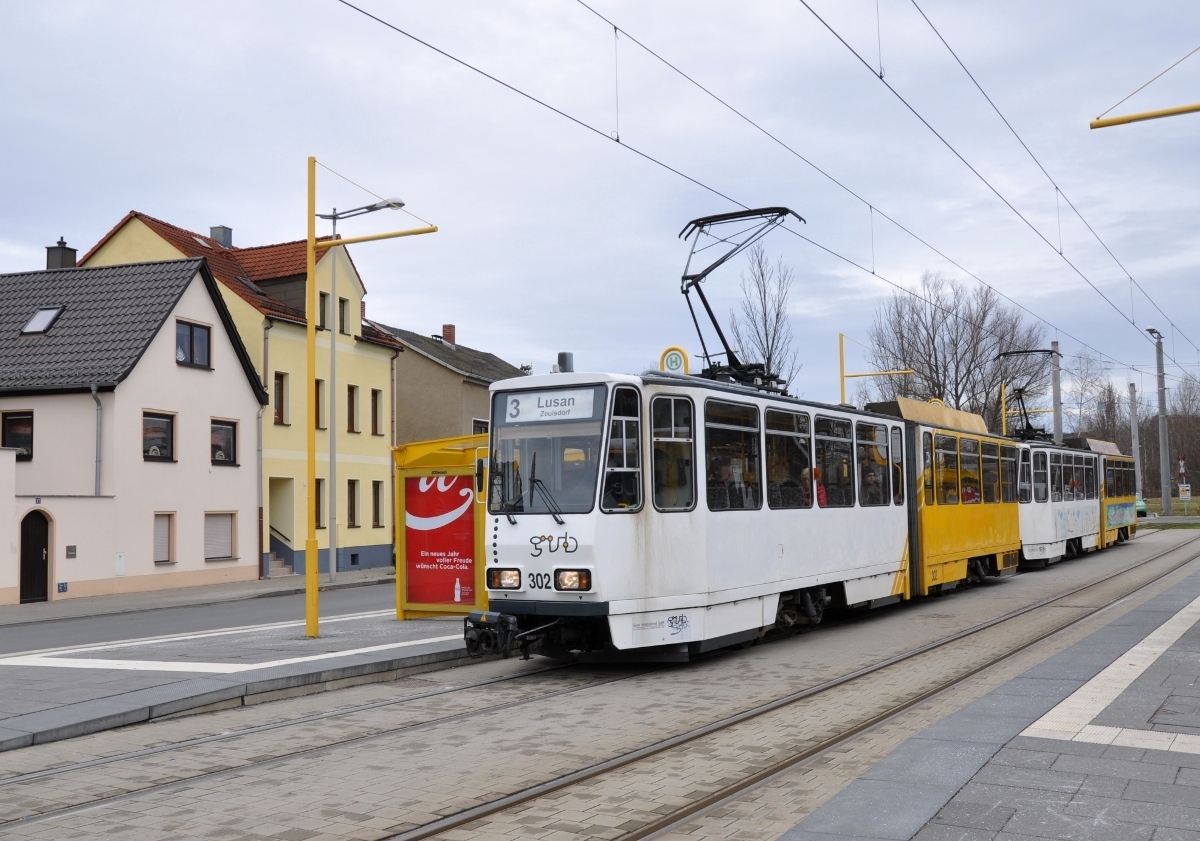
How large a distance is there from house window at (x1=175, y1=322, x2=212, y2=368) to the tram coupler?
71.7 feet

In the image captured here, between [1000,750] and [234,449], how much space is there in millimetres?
28719

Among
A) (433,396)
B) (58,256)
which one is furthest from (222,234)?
(433,396)

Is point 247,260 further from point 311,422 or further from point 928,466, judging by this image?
point 928,466

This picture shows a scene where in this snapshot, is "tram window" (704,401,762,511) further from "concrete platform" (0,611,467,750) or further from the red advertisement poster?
the red advertisement poster

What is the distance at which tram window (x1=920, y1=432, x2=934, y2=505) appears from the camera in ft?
61.8

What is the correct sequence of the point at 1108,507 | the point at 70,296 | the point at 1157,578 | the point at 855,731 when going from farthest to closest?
the point at 1108,507, the point at 70,296, the point at 1157,578, the point at 855,731

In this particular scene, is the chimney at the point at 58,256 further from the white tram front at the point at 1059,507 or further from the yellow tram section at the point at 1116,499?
the yellow tram section at the point at 1116,499

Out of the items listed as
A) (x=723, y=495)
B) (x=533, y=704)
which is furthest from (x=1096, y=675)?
(x=533, y=704)

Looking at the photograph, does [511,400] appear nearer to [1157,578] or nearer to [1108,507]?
[1157,578]

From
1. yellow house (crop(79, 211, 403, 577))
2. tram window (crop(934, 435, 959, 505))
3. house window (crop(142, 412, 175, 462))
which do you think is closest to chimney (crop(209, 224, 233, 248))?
yellow house (crop(79, 211, 403, 577))

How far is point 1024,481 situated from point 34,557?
22.1 m

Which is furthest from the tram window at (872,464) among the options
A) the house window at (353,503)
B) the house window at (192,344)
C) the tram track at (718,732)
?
the house window at (353,503)

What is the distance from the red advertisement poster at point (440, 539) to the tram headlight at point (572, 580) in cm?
516

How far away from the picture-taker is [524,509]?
1170 centimetres
